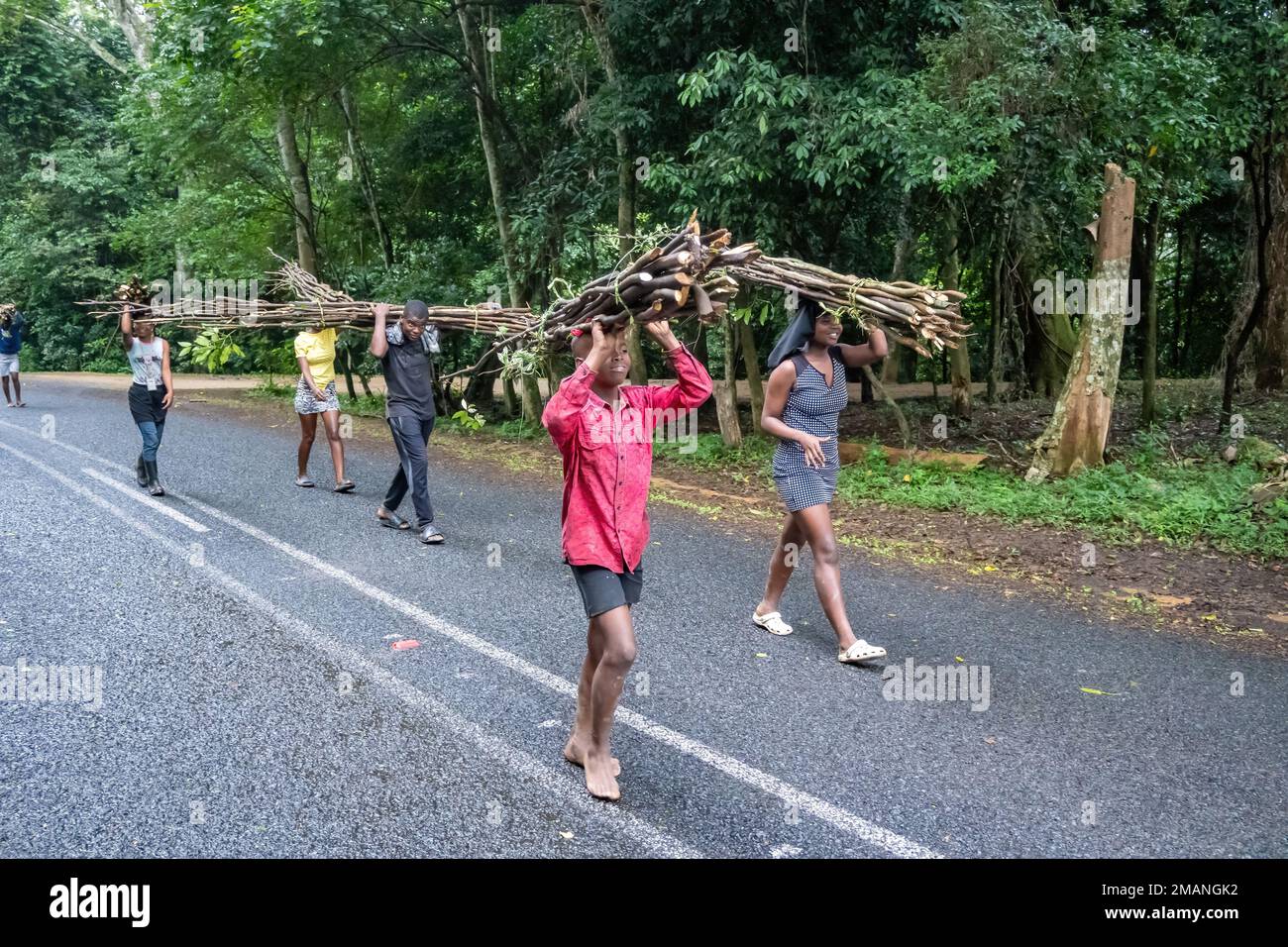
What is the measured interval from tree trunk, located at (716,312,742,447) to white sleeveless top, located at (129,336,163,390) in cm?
662

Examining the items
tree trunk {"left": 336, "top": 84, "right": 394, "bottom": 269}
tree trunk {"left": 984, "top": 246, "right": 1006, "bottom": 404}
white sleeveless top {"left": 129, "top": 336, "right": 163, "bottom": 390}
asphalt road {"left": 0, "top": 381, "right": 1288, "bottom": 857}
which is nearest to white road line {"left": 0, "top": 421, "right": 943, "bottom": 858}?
asphalt road {"left": 0, "top": 381, "right": 1288, "bottom": 857}

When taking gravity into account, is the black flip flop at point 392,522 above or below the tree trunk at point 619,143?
below

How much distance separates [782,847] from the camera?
364 cm

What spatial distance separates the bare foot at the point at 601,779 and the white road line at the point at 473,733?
0.04 meters

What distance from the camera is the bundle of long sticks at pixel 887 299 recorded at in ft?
15.8

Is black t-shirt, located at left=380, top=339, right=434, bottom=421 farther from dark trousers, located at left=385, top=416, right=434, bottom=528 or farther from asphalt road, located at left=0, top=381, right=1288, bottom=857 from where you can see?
asphalt road, located at left=0, top=381, right=1288, bottom=857

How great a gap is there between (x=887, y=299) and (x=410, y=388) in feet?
15.9

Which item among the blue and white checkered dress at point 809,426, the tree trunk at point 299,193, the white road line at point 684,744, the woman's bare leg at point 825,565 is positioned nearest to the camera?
the white road line at point 684,744

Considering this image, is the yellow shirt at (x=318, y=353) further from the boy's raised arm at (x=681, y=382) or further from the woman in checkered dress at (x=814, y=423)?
the boy's raised arm at (x=681, y=382)

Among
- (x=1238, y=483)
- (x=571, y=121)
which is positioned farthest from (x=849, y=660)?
(x=571, y=121)

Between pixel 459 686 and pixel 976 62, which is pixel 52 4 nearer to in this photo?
pixel 976 62

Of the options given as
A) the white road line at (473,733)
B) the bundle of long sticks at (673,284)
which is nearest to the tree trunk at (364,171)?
the white road line at (473,733)

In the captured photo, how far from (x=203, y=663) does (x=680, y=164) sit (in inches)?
336

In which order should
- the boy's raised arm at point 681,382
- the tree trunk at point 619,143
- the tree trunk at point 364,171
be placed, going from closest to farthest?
the boy's raised arm at point 681,382 → the tree trunk at point 619,143 → the tree trunk at point 364,171
